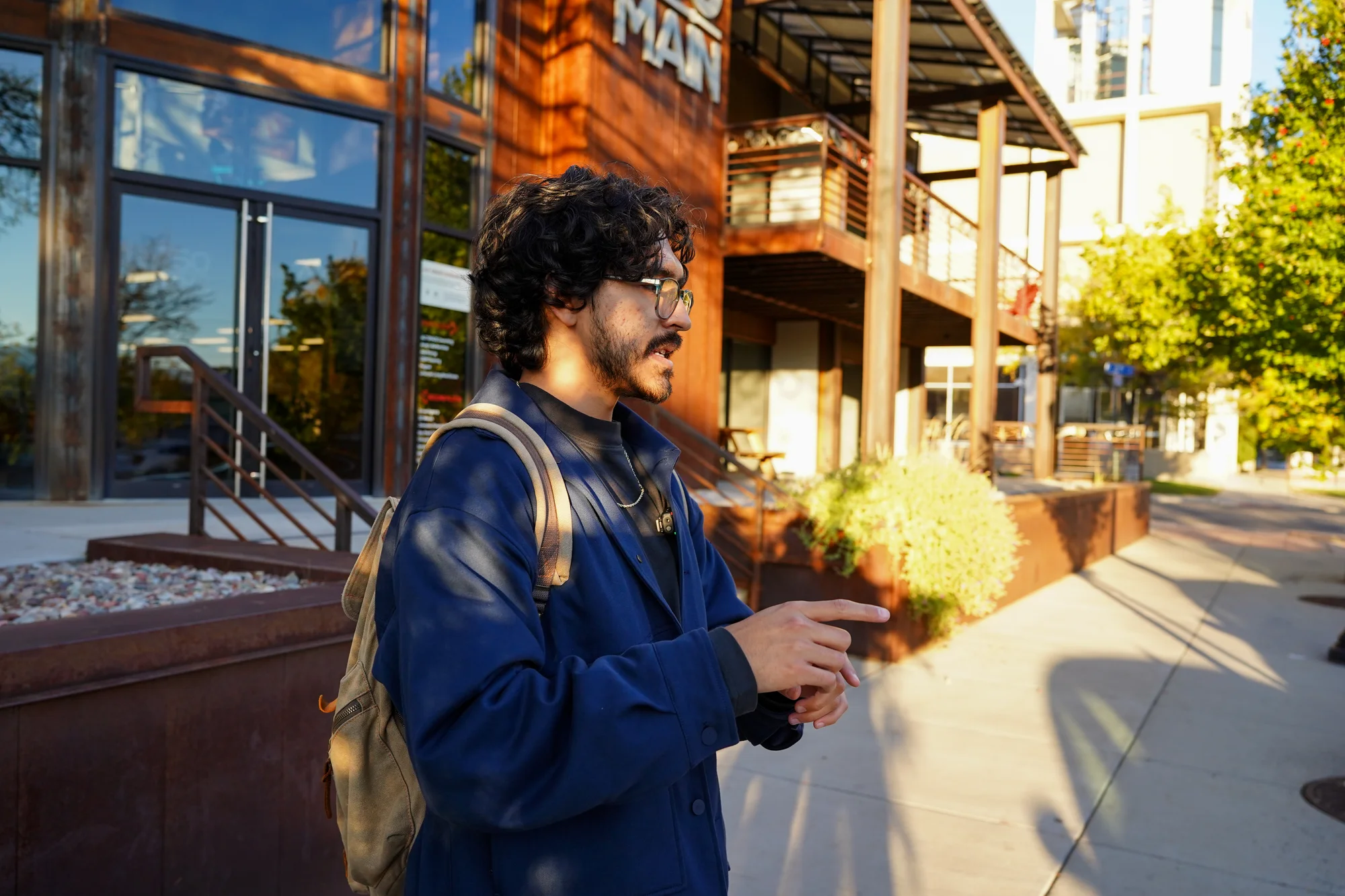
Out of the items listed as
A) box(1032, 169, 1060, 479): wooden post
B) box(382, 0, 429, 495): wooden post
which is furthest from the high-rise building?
box(382, 0, 429, 495): wooden post

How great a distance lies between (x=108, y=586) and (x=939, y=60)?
14.4 metres

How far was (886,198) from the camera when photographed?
11922mm

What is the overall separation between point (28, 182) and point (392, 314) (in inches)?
121

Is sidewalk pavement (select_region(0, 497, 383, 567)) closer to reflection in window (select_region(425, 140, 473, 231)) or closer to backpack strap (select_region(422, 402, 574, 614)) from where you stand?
reflection in window (select_region(425, 140, 473, 231))

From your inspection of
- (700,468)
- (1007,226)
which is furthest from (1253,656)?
(1007,226)

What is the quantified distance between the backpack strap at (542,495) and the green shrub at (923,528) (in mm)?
6242

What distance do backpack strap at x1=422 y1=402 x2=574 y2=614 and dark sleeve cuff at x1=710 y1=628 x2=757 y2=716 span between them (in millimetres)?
246

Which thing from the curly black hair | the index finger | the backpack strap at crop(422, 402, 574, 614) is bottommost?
the index finger

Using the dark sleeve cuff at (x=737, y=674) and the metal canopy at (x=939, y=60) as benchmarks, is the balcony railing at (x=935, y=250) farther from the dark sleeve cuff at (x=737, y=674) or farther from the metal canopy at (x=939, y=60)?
the dark sleeve cuff at (x=737, y=674)

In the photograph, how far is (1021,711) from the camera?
635cm

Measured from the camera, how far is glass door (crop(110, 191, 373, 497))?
8.59 meters

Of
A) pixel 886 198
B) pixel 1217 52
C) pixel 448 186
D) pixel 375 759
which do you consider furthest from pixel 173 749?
pixel 1217 52

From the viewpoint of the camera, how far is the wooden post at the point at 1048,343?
19.7 metres

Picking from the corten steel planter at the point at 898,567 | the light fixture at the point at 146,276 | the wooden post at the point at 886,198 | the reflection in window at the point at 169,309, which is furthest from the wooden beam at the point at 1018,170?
the light fixture at the point at 146,276
